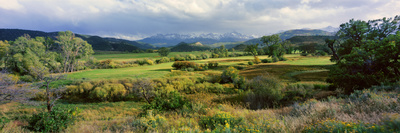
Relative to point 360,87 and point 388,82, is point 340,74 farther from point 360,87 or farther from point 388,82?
point 388,82

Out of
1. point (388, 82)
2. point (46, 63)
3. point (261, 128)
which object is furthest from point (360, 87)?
point (46, 63)

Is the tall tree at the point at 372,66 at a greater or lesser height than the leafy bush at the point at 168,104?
greater

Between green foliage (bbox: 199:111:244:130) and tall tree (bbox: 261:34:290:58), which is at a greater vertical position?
tall tree (bbox: 261:34:290:58)

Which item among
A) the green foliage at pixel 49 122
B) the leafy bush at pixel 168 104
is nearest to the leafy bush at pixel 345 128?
the leafy bush at pixel 168 104

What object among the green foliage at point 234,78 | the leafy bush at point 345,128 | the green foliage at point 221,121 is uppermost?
A: the leafy bush at point 345,128

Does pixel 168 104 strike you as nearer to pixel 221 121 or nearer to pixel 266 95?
pixel 221 121

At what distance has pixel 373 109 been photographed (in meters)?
4.86

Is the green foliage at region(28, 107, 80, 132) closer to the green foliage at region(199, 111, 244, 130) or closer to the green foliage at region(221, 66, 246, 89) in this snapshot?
the green foliage at region(199, 111, 244, 130)

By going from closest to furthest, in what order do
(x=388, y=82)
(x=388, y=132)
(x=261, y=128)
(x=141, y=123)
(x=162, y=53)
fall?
(x=388, y=132) < (x=261, y=128) < (x=141, y=123) < (x=388, y=82) < (x=162, y=53)

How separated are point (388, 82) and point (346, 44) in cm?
1717

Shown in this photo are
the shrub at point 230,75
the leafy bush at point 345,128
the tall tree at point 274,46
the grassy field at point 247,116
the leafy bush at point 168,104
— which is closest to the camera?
the leafy bush at point 345,128

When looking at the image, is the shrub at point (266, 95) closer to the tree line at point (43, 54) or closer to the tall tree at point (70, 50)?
the tree line at point (43, 54)

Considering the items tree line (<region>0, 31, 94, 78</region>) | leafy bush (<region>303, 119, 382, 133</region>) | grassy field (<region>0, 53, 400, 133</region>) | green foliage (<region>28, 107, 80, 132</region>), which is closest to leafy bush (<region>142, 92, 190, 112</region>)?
grassy field (<region>0, 53, 400, 133</region>)

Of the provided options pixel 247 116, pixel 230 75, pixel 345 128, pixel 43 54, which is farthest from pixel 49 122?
pixel 43 54
